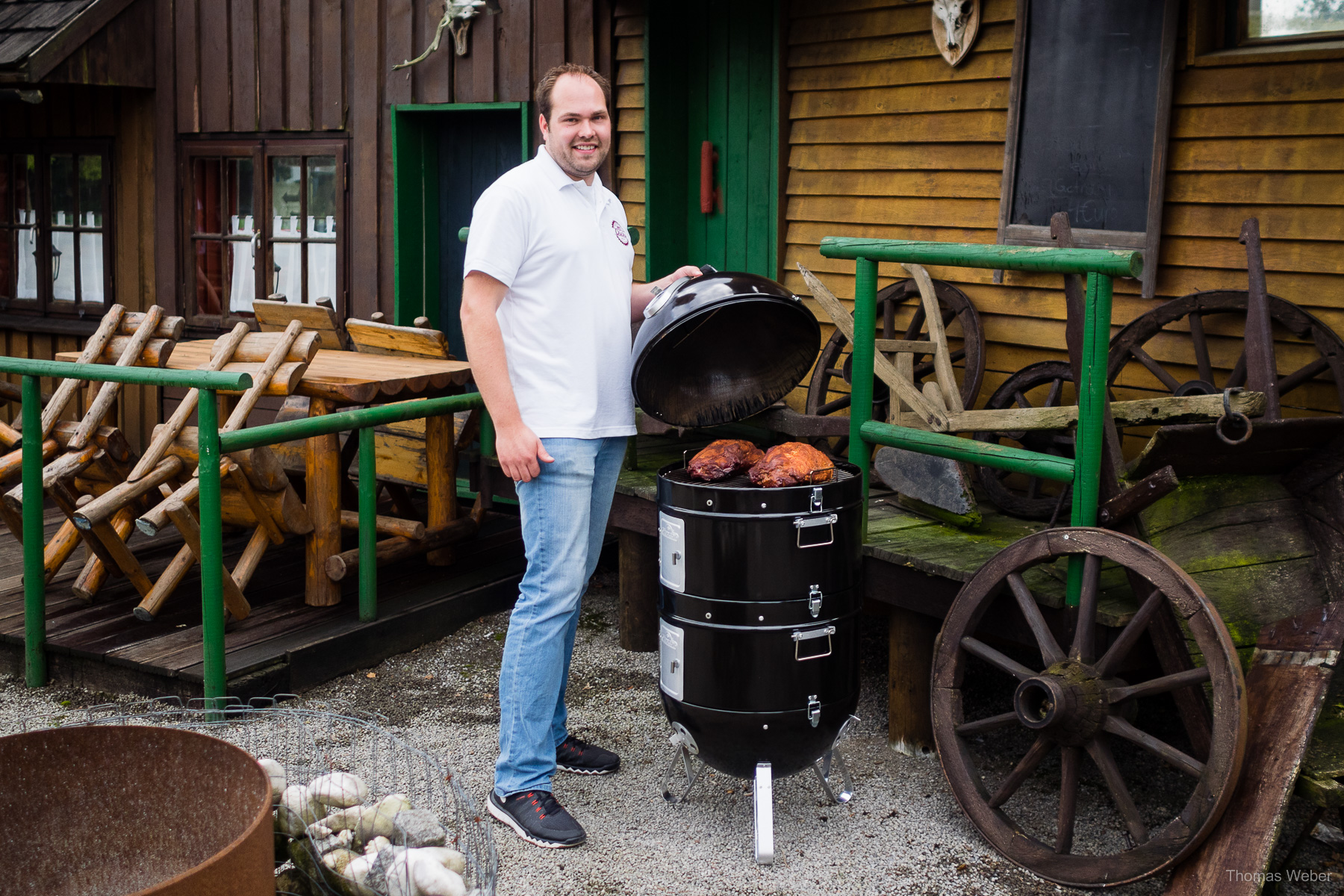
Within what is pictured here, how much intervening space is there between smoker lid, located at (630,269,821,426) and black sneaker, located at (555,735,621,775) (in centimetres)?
117

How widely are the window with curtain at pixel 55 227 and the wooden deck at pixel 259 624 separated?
359 cm

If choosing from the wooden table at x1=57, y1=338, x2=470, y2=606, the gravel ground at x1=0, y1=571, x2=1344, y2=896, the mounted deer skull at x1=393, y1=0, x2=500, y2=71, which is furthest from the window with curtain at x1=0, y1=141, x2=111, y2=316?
the gravel ground at x1=0, y1=571, x2=1344, y2=896

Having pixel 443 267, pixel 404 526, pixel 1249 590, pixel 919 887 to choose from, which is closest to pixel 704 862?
pixel 919 887

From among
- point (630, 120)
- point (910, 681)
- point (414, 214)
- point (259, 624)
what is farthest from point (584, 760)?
point (414, 214)

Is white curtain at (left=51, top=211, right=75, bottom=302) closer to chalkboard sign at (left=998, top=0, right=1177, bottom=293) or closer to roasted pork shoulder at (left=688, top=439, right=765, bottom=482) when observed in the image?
chalkboard sign at (left=998, top=0, right=1177, bottom=293)

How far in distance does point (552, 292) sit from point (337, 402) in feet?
7.37

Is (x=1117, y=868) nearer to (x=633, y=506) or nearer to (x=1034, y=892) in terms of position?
(x=1034, y=892)

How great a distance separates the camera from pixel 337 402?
5.54 m

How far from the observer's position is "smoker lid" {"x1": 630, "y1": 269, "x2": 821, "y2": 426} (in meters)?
3.60

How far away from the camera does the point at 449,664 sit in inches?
210

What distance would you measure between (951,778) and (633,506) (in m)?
1.98

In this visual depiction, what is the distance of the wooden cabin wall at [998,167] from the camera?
4566 millimetres

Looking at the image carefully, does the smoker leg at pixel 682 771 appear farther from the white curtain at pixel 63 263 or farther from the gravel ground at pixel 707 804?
the white curtain at pixel 63 263

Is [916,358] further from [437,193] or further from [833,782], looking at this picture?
[437,193]
